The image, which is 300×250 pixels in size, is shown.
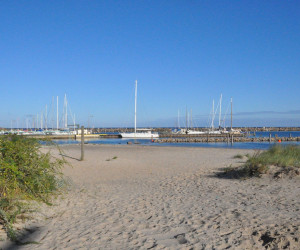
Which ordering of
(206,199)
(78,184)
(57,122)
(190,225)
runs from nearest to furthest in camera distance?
1. (190,225)
2. (206,199)
3. (78,184)
4. (57,122)

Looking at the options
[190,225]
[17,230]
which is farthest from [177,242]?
[17,230]

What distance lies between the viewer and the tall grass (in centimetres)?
616

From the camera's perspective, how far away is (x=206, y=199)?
8086mm

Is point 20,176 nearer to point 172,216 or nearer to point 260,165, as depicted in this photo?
point 172,216

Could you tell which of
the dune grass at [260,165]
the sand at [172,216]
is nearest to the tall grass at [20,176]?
the sand at [172,216]

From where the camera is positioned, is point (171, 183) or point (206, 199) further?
point (171, 183)

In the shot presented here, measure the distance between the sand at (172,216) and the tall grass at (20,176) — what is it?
403 millimetres

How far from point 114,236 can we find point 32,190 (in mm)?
2517

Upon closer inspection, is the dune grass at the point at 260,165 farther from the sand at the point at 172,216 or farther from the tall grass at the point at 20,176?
the tall grass at the point at 20,176

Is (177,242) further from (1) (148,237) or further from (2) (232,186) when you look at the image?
(2) (232,186)

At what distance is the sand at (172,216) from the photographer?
5061mm

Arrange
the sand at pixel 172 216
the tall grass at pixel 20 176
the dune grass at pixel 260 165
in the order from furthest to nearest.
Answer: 1. the dune grass at pixel 260 165
2. the tall grass at pixel 20 176
3. the sand at pixel 172 216

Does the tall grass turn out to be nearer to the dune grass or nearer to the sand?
the sand

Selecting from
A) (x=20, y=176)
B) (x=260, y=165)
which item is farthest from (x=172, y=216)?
(x=260, y=165)
